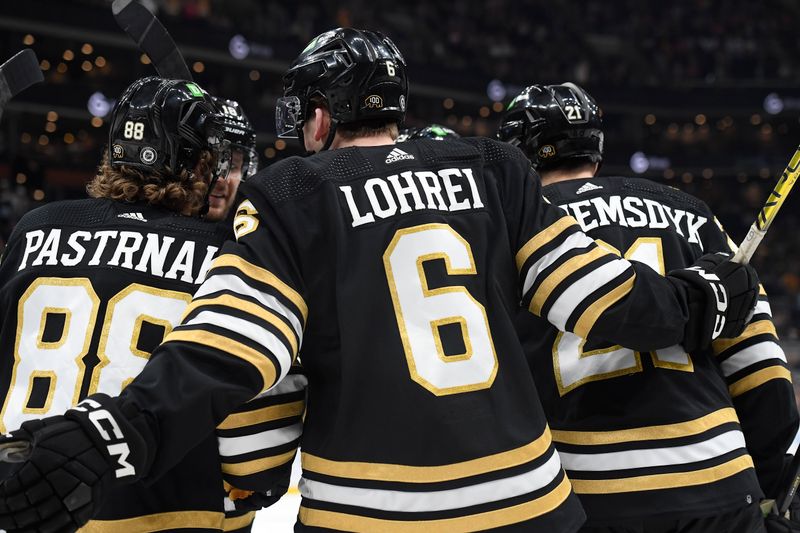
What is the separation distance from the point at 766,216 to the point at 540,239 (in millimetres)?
724

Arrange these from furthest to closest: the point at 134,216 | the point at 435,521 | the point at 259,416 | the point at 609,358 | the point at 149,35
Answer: the point at 149,35
the point at 609,358
the point at 134,216
the point at 259,416
the point at 435,521

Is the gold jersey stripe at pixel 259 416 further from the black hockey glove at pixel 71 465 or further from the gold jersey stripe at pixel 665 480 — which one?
the gold jersey stripe at pixel 665 480

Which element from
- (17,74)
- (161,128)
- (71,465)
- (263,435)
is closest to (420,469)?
(263,435)

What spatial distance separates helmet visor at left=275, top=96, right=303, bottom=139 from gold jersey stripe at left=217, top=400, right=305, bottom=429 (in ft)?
2.30

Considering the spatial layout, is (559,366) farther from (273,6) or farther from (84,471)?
(273,6)

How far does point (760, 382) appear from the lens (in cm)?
246

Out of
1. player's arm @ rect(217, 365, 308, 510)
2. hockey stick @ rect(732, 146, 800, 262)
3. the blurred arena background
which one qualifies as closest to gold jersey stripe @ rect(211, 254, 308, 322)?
player's arm @ rect(217, 365, 308, 510)

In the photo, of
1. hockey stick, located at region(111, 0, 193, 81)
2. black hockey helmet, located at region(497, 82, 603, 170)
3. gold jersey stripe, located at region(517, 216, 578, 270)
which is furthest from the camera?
hockey stick, located at region(111, 0, 193, 81)

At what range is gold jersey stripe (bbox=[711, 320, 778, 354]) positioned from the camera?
243 centimetres

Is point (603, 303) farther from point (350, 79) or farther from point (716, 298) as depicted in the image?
point (350, 79)

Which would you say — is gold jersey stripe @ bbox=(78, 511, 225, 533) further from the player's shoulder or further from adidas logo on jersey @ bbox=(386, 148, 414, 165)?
adidas logo on jersey @ bbox=(386, 148, 414, 165)

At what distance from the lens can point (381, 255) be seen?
1854 mm

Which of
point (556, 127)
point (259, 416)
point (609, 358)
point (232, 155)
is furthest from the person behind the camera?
point (232, 155)

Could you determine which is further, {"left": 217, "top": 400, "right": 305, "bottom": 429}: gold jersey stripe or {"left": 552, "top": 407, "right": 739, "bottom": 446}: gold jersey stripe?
{"left": 552, "top": 407, "right": 739, "bottom": 446}: gold jersey stripe
